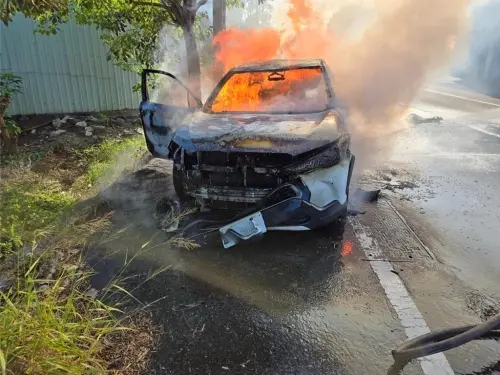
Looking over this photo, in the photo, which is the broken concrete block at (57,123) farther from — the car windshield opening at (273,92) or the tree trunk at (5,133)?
the car windshield opening at (273,92)

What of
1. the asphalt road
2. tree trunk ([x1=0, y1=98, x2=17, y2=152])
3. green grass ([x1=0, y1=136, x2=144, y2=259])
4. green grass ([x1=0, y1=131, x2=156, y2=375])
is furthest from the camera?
tree trunk ([x1=0, y1=98, x2=17, y2=152])

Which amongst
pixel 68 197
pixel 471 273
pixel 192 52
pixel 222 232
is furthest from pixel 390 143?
pixel 68 197

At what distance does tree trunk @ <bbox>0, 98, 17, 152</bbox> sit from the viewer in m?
6.04

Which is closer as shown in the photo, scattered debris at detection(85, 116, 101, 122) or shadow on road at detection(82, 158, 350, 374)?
shadow on road at detection(82, 158, 350, 374)

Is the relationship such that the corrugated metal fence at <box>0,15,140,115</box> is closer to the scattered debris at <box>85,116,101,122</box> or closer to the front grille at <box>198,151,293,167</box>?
the scattered debris at <box>85,116,101,122</box>

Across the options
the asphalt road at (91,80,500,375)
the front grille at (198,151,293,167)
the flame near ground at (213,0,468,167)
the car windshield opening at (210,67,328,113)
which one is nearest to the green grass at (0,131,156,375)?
the asphalt road at (91,80,500,375)

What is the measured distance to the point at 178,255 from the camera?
3.66 metres

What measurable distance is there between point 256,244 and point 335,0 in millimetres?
10971

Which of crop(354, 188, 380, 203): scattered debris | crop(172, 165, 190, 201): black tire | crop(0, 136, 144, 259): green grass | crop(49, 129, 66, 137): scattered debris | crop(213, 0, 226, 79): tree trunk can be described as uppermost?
crop(213, 0, 226, 79): tree trunk

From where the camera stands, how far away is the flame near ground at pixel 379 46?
8.96 meters

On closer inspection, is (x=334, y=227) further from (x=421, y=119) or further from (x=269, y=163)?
(x=421, y=119)

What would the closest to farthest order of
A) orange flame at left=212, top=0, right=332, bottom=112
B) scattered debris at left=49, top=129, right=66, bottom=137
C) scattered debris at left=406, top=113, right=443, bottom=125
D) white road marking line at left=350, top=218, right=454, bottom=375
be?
white road marking line at left=350, top=218, right=454, bottom=375 < orange flame at left=212, top=0, right=332, bottom=112 < scattered debris at left=49, top=129, right=66, bottom=137 < scattered debris at left=406, top=113, right=443, bottom=125

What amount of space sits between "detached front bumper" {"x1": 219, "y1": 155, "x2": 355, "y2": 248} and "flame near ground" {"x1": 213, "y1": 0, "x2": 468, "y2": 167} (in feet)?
18.5

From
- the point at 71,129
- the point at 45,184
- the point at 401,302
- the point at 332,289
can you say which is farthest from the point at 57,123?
the point at 401,302
